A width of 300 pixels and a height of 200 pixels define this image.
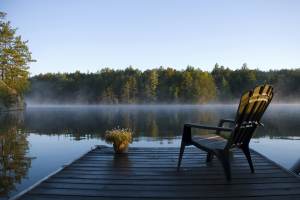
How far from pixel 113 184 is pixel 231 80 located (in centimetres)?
8720

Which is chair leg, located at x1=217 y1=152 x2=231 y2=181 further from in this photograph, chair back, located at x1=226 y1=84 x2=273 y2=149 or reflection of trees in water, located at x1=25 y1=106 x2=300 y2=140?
reflection of trees in water, located at x1=25 y1=106 x2=300 y2=140

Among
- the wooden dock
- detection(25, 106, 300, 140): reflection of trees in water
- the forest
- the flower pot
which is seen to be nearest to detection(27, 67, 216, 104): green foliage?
the forest

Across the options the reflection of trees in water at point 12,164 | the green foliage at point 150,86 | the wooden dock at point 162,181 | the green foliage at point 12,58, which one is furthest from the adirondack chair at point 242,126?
the green foliage at point 150,86

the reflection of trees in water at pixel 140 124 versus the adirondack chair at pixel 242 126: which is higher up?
the adirondack chair at pixel 242 126

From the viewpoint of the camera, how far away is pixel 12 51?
4400cm

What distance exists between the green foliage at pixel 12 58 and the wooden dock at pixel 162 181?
41165mm

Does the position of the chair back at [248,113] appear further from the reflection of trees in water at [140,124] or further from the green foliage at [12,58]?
the green foliage at [12,58]

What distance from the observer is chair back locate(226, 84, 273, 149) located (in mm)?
4798

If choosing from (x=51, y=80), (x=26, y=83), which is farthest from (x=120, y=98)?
(x=26, y=83)

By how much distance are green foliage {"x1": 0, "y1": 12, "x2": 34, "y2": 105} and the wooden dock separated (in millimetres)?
41165

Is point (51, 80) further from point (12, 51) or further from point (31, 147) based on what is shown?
point (31, 147)

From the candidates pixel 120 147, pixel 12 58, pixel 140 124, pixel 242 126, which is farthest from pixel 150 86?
pixel 242 126

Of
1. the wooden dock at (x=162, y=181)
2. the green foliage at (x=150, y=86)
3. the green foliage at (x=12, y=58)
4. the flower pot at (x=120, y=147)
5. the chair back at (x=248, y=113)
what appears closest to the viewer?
the wooden dock at (x=162, y=181)

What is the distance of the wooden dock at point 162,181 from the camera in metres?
4.23
